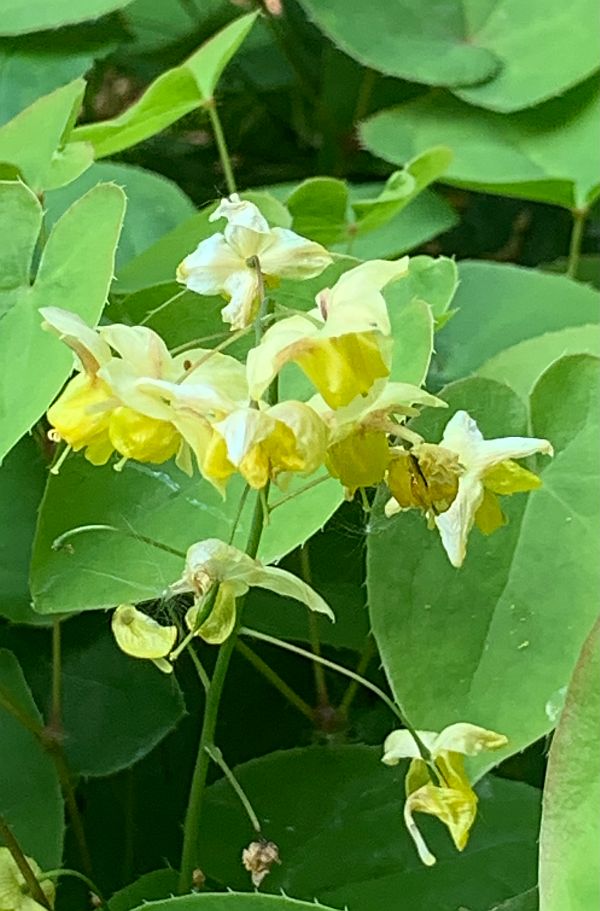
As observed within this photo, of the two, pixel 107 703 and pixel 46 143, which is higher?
pixel 46 143

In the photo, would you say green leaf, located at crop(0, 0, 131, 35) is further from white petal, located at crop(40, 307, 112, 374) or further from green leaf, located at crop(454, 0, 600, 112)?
white petal, located at crop(40, 307, 112, 374)

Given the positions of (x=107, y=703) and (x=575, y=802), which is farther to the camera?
(x=107, y=703)

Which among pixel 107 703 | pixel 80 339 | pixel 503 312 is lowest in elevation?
pixel 107 703

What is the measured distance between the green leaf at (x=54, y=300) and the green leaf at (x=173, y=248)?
0.07 meters

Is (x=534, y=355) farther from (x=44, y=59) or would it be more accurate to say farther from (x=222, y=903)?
(x=44, y=59)

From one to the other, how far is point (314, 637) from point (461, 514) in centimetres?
14

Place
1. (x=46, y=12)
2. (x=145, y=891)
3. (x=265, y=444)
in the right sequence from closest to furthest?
1. (x=265, y=444)
2. (x=145, y=891)
3. (x=46, y=12)

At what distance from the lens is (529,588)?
1.23 ft

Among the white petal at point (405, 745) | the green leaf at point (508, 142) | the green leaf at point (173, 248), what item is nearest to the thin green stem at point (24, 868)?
the white petal at point (405, 745)

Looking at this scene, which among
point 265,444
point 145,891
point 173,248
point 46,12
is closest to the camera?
point 265,444

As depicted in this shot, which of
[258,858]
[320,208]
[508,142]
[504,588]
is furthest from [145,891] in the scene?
[508,142]

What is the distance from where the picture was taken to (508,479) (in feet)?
1.01

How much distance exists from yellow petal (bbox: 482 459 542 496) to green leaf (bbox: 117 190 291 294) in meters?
0.19

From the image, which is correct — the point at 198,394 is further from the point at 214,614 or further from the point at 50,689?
the point at 50,689
